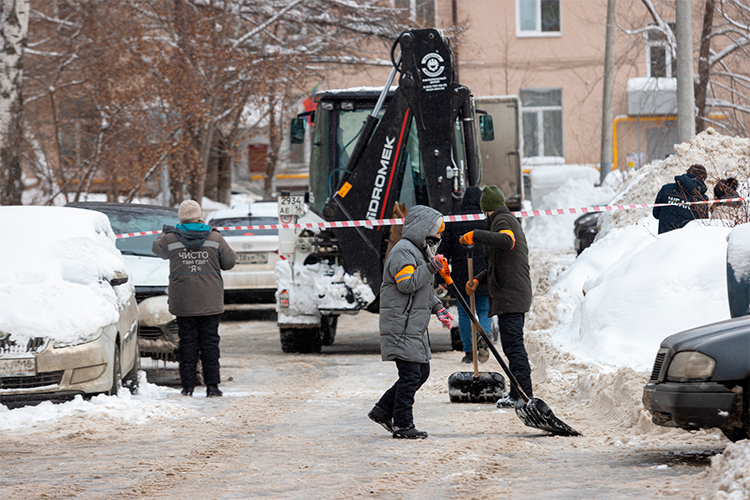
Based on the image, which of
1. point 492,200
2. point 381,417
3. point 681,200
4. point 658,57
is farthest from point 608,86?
point 381,417

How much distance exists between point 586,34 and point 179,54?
1777 centimetres

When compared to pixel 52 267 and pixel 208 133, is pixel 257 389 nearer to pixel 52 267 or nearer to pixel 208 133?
pixel 52 267

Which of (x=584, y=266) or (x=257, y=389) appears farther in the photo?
(x=584, y=266)

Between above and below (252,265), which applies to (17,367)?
below

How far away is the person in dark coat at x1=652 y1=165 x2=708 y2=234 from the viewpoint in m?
11.0

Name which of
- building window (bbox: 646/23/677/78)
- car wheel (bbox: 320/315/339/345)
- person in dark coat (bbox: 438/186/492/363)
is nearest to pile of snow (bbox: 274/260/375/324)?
car wheel (bbox: 320/315/339/345)

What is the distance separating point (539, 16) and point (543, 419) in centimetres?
2963

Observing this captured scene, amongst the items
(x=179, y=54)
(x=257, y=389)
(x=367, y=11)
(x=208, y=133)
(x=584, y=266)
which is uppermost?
(x=367, y=11)

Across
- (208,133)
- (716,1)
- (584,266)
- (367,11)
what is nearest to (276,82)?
(208,133)

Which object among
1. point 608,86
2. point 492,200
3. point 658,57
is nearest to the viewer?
point 492,200

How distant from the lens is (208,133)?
22.4 meters

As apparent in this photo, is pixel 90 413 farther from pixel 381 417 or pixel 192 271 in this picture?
pixel 381 417

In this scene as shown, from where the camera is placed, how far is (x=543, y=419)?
6383mm

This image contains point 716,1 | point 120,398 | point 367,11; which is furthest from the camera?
point 367,11
